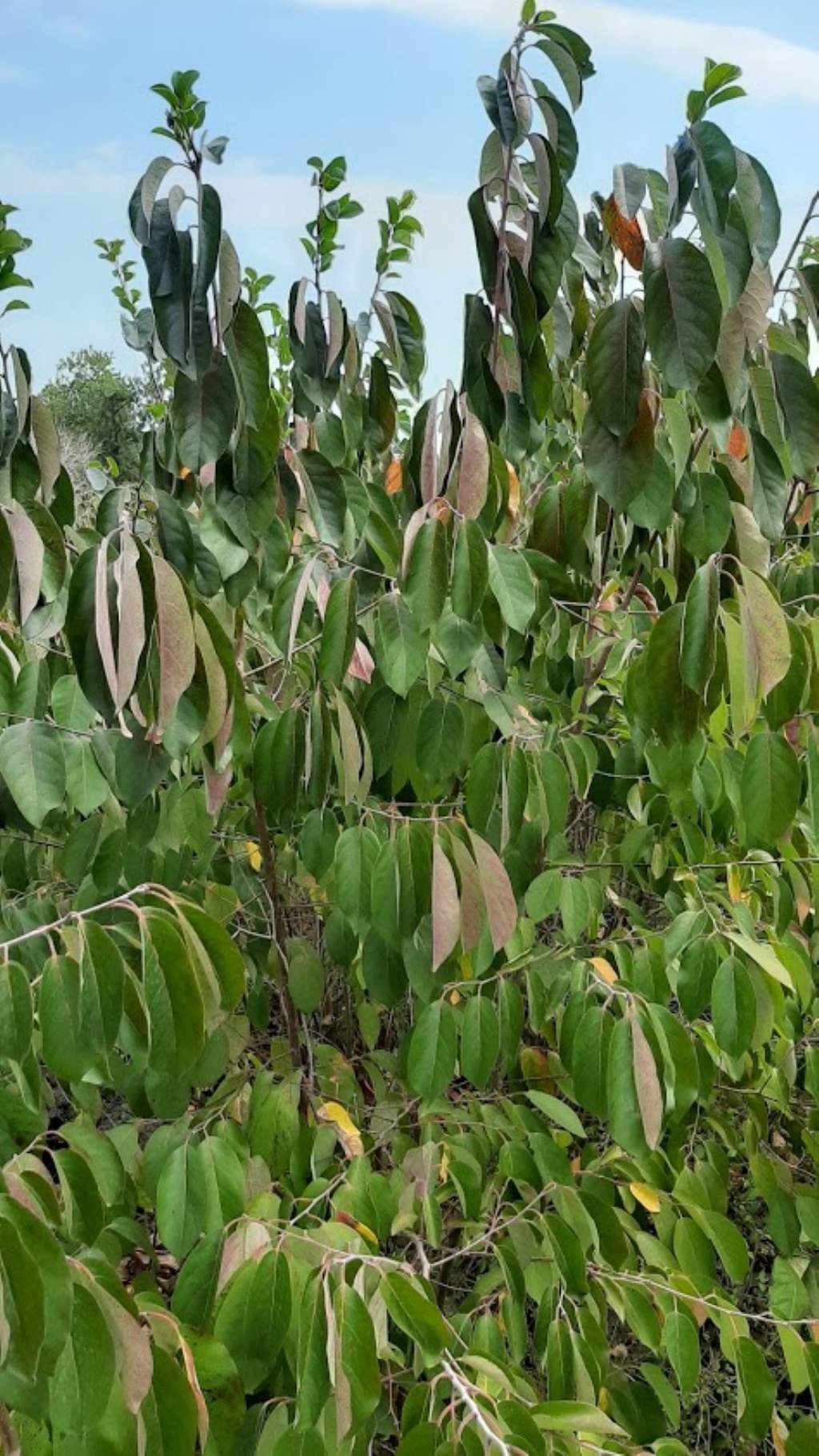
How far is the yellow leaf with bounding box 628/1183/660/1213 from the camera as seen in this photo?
5.18 feet

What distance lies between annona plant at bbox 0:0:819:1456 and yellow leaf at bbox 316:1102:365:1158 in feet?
0.17

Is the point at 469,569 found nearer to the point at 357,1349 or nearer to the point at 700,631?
the point at 700,631

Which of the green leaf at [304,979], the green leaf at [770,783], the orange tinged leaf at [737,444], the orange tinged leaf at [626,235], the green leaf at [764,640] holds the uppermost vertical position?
the orange tinged leaf at [626,235]

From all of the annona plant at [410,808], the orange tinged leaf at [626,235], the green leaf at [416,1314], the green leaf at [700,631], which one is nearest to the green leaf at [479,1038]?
the annona plant at [410,808]

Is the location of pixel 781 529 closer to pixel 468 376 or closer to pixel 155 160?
pixel 468 376

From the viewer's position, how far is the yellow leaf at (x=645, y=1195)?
1578 millimetres

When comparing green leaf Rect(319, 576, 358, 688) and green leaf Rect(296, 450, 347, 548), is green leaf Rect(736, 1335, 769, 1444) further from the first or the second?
green leaf Rect(296, 450, 347, 548)

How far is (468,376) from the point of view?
1219mm

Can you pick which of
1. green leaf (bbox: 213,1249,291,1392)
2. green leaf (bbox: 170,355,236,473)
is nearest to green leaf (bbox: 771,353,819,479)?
green leaf (bbox: 170,355,236,473)

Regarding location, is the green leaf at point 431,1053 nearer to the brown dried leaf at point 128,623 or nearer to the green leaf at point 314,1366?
the green leaf at point 314,1366

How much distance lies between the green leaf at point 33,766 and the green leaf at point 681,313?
65 cm

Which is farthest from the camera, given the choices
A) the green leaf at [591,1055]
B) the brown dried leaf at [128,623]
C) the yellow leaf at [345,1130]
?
the yellow leaf at [345,1130]

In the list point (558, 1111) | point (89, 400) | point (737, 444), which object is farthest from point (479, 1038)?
point (89, 400)

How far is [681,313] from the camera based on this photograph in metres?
0.98
